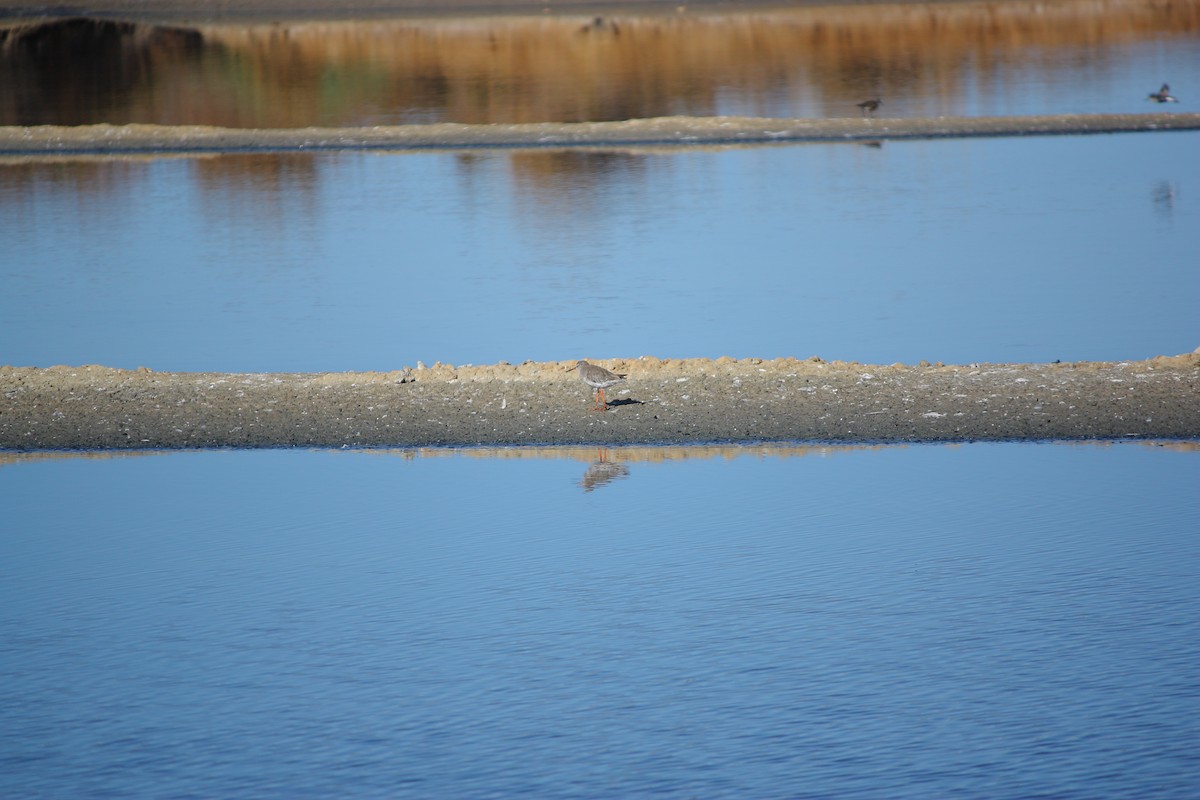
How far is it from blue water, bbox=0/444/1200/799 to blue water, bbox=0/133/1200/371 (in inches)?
156

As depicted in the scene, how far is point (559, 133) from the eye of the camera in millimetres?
39031

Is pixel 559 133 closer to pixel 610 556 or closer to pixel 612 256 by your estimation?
pixel 612 256

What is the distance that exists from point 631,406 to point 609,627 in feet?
15.0

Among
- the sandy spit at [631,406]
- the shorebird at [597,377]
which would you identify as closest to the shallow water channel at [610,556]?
the sandy spit at [631,406]

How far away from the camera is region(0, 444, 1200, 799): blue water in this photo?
8453 mm

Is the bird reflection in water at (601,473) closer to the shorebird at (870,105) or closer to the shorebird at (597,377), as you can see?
the shorebird at (597,377)

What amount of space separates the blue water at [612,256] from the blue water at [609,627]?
13.0 feet

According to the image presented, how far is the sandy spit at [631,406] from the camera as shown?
45.1 feet

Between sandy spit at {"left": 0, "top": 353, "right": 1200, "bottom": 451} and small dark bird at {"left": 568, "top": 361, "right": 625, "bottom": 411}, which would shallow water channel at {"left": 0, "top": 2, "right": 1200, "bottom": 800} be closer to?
sandy spit at {"left": 0, "top": 353, "right": 1200, "bottom": 451}

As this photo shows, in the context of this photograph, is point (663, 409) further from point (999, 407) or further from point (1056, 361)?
point (1056, 361)

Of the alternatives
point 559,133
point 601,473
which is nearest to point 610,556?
point 601,473

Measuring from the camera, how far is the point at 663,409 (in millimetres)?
14367

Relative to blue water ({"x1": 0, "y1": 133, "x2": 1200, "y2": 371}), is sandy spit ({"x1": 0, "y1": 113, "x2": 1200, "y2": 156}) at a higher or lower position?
higher

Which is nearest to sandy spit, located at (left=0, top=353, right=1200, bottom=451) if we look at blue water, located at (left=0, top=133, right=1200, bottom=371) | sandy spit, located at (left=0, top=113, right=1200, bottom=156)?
blue water, located at (left=0, top=133, right=1200, bottom=371)
